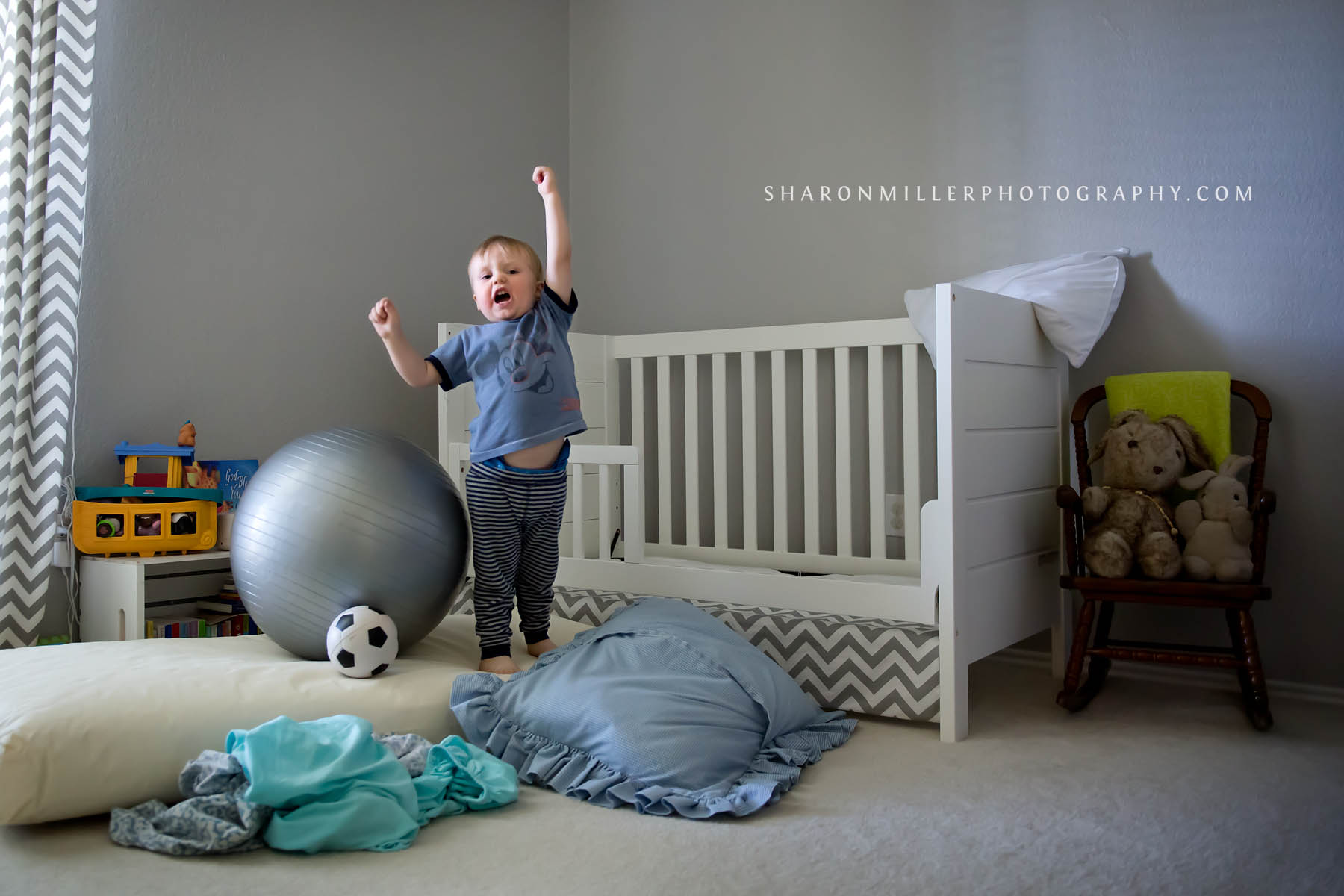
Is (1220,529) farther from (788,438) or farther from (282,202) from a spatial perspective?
(282,202)

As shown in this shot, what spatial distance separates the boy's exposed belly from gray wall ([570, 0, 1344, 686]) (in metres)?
1.15

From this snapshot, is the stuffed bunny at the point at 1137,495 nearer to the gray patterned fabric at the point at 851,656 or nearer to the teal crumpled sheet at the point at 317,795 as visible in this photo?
the gray patterned fabric at the point at 851,656

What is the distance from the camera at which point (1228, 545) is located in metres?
2.05

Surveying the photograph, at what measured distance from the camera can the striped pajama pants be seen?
79.0 inches

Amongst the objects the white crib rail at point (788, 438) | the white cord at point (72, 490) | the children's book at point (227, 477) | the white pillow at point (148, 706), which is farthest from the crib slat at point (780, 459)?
the white cord at point (72, 490)

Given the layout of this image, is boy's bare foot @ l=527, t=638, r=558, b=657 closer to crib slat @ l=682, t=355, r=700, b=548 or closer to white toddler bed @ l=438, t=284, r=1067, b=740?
white toddler bed @ l=438, t=284, r=1067, b=740

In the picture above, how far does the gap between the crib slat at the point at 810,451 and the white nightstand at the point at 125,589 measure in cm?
142

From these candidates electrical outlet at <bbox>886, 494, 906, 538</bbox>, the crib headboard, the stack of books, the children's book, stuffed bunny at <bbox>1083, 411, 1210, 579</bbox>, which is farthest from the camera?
electrical outlet at <bbox>886, 494, 906, 538</bbox>

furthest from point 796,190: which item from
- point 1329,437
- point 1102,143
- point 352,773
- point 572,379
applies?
point 352,773

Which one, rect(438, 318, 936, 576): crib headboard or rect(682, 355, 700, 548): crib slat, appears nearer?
rect(438, 318, 936, 576): crib headboard

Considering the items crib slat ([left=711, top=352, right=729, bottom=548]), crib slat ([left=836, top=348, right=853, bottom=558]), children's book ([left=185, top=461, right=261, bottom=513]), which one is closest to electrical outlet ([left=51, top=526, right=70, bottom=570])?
children's book ([left=185, top=461, right=261, bottom=513])

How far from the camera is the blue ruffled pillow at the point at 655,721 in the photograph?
157 cm

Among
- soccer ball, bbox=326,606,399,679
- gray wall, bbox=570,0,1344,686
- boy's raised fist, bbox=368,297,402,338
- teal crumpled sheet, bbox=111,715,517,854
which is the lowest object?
teal crumpled sheet, bbox=111,715,517,854

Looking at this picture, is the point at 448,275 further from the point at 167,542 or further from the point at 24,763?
the point at 24,763
